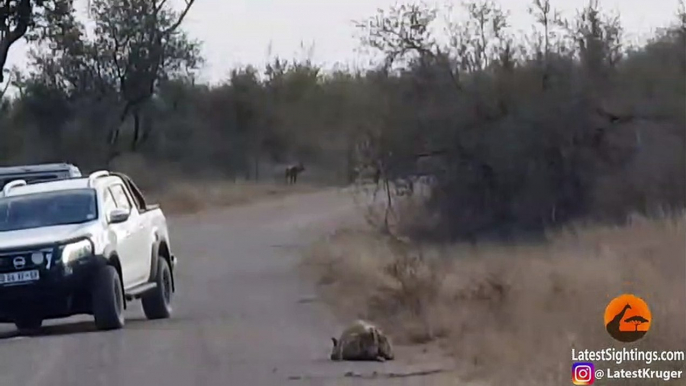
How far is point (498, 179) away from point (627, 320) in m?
21.5

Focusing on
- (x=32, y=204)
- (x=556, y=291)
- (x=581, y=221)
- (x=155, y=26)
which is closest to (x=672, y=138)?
(x=581, y=221)

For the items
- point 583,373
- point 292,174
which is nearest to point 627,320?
point 583,373

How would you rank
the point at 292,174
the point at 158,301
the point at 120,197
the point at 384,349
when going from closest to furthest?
the point at 384,349
the point at 158,301
the point at 120,197
the point at 292,174

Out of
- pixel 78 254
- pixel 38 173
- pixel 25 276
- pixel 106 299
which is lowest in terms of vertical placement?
pixel 106 299

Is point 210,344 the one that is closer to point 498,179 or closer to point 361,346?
point 361,346

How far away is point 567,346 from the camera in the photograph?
40.6ft

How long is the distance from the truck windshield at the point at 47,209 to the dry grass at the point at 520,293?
10.7 feet

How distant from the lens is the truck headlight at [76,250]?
16.1m

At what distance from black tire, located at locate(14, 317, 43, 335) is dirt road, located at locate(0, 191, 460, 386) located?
0.16 meters

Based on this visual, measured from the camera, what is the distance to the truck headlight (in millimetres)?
16078

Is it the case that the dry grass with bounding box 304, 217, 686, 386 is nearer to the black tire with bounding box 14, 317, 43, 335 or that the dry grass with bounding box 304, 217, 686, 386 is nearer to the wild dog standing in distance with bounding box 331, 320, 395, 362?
the wild dog standing in distance with bounding box 331, 320, 395, 362

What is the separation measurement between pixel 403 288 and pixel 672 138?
14413 millimetres

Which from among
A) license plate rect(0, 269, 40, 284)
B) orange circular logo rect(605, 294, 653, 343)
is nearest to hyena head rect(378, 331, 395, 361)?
orange circular logo rect(605, 294, 653, 343)

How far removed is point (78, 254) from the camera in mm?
16141
